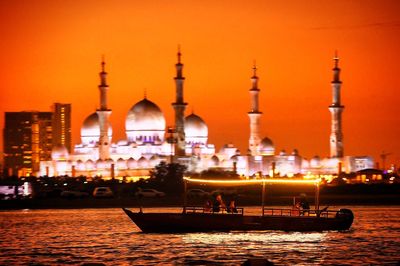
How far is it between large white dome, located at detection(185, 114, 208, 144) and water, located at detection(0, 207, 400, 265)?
6769 centimetres

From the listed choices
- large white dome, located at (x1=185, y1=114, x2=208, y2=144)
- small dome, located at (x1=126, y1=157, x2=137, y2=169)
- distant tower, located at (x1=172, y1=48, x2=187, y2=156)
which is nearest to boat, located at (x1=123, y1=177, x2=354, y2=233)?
distant tower, located at (x1=172, y1=48, x2=187, y2=156)

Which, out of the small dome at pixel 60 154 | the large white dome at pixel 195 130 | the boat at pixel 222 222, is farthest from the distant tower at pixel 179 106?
the boat at pixel 222 222

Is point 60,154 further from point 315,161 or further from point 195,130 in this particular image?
point 315,161

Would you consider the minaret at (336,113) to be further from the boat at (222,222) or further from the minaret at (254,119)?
the boat at (222,222)

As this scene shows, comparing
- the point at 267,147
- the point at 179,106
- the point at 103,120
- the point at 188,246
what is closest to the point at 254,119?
the point at 267,147

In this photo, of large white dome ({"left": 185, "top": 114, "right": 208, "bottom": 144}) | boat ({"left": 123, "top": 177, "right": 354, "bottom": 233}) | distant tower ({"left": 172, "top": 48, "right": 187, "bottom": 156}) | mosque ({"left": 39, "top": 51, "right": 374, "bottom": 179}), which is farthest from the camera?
large white dome ({"left": 185, "top": 114, "right": 208, "bottom": 144})

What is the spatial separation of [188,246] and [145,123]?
82.3 meters

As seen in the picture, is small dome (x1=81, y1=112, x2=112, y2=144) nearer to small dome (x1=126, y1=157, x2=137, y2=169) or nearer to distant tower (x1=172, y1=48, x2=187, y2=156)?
small dome (x1=126, y1=157, x2=137, y2=169)

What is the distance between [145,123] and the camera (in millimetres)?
129625

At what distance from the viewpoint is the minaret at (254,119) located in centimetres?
12925

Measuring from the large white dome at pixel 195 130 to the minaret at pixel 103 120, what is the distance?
11.1m

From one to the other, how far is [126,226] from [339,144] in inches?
2690

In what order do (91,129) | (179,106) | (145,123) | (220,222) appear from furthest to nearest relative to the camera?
(91,129), (145,123), (179,106), (220,222)

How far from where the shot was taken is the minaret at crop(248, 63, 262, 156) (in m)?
129
